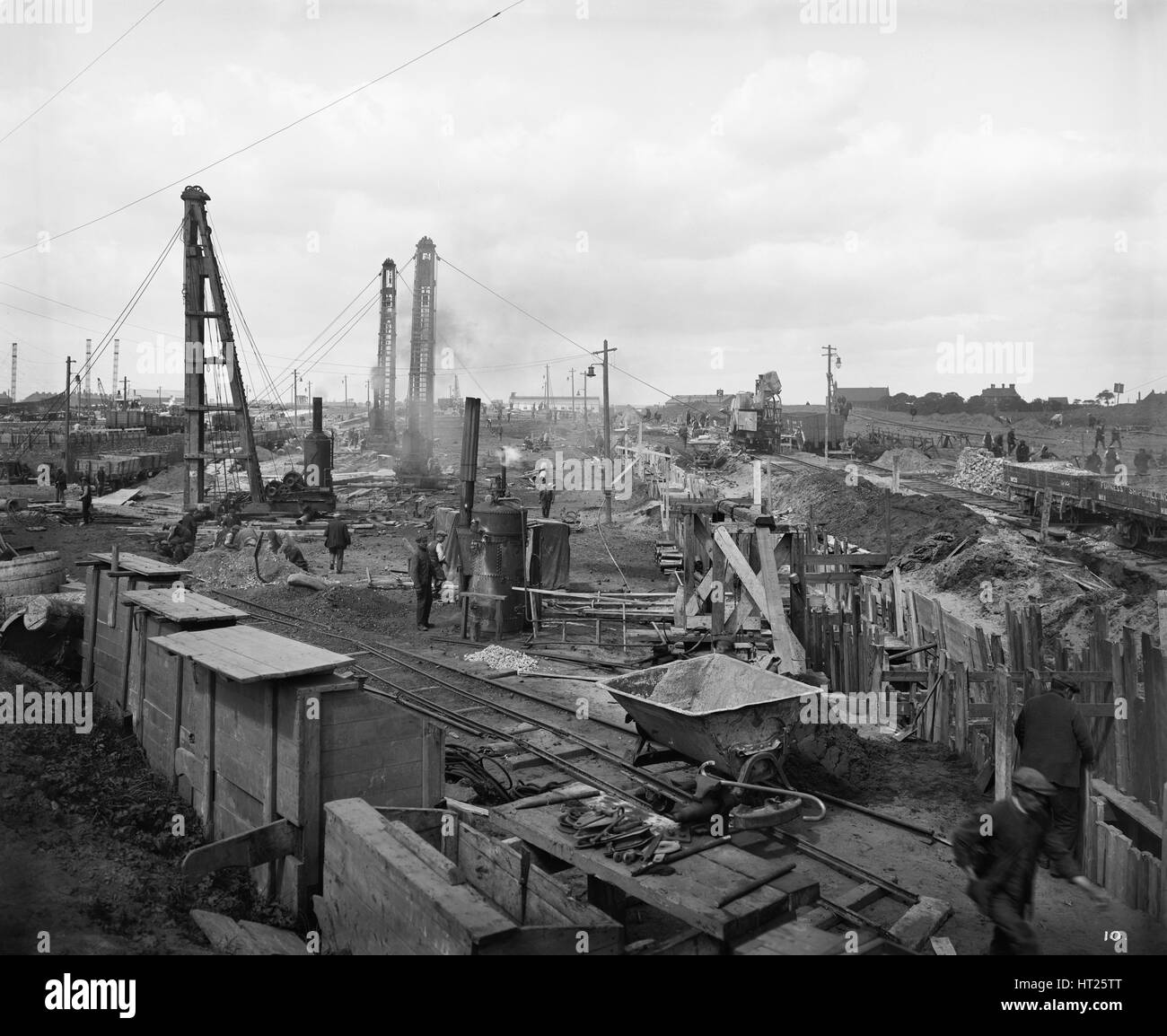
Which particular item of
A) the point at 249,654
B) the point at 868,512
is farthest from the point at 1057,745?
the point at 868,512

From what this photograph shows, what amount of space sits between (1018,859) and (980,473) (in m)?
34.4

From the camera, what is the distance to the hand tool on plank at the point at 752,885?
220 inches

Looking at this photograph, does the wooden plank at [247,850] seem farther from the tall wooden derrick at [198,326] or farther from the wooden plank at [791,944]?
the tall wooden derrick at [198,326]

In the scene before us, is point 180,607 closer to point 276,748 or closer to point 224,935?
point 276,748

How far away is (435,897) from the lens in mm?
5223

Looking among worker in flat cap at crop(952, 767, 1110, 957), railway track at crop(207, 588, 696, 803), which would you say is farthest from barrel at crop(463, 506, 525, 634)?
worker in flat cap at crop(952, 767, 1110, 957)

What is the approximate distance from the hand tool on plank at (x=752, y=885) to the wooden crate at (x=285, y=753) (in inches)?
114

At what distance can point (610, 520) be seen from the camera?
1325 inches

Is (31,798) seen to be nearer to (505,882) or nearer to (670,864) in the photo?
(505,882)

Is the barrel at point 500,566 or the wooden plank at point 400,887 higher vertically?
the barrel at point 500,566

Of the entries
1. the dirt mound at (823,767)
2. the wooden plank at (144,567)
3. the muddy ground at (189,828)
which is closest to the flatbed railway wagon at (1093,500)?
the muddy ground at (189,828)
